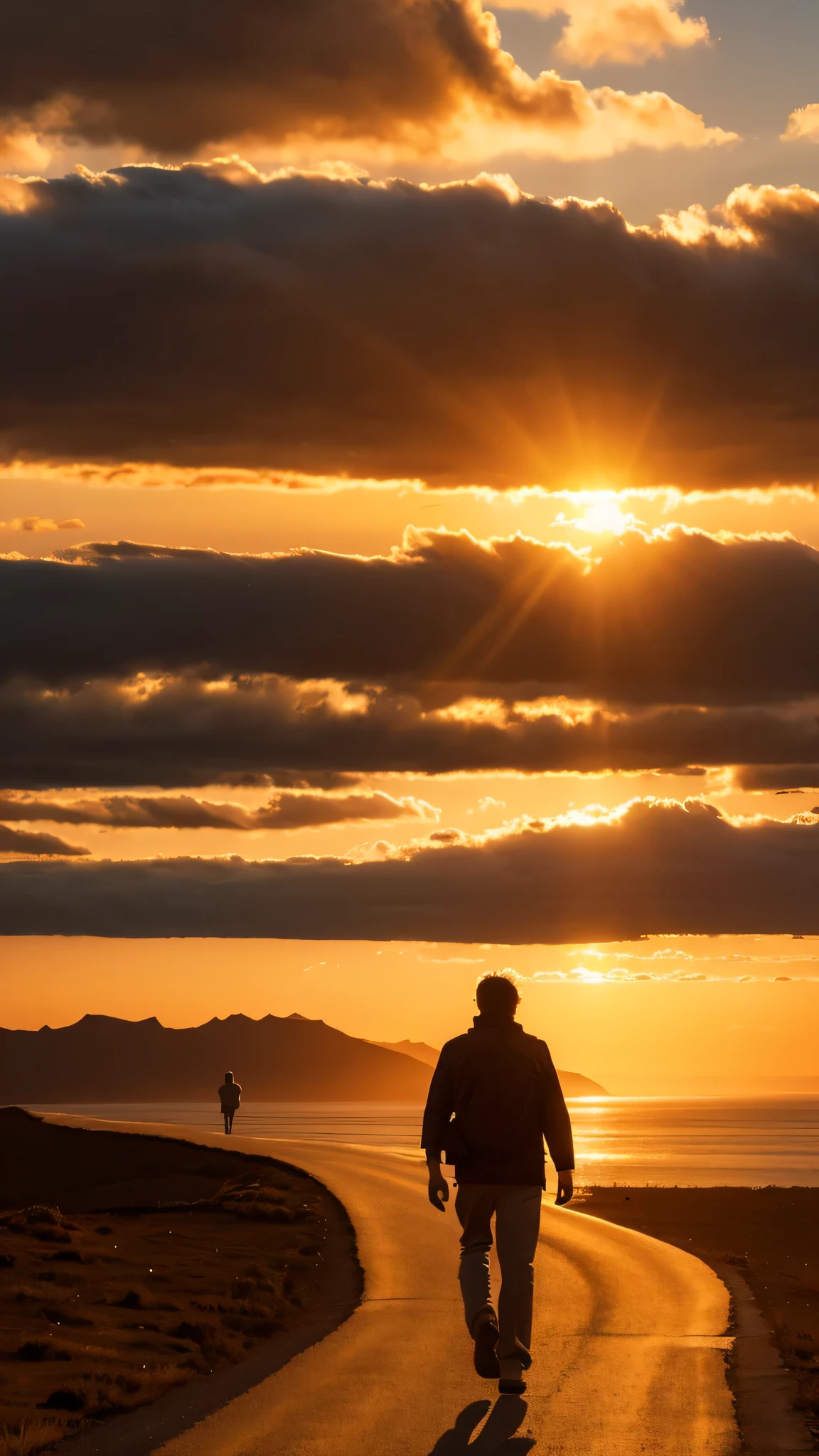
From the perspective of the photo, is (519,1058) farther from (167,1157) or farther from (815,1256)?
(167,1157)

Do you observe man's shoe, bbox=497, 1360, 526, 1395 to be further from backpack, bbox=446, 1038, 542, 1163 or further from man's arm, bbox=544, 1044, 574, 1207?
backpack, bbox=446, 1038, 542, 1163

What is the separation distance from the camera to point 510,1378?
1022 centimetres

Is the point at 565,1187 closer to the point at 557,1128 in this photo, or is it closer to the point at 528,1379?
the point at 557,1128

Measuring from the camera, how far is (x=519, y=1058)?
10.8m

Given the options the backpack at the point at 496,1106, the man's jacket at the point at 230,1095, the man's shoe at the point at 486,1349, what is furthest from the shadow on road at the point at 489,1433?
the man's jacket at the point at 230,1095

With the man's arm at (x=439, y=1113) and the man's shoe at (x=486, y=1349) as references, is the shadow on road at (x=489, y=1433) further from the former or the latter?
the man's arm at (x=439, y=1113)

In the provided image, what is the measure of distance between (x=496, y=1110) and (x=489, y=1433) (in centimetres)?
192

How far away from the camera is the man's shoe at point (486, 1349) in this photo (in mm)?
10086

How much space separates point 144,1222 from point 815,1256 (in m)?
12.5

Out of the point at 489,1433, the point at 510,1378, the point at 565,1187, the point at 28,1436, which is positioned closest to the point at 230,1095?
the point at 565,1187

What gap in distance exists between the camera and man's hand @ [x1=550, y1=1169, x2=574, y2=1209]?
33.7 ft

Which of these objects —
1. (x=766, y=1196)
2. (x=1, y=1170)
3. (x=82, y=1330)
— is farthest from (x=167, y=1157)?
(x=82, y=1330)

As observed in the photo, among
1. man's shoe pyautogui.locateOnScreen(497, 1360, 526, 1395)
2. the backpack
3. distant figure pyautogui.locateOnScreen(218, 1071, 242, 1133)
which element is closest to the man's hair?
the backpack

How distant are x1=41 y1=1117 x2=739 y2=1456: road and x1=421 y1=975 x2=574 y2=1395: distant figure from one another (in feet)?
2.22
